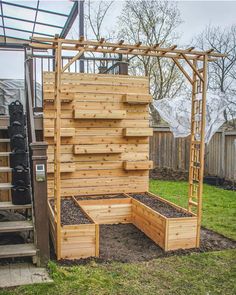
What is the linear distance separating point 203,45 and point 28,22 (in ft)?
30.3

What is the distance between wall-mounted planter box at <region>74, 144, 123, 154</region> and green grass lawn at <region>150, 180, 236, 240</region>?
1.80 m

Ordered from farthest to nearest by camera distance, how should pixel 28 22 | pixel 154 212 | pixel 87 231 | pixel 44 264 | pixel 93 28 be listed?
pixel 93 28, pixel 28 22, pixel 154 212, pixel 87 231, pixel 44 264

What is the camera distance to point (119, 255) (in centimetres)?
440

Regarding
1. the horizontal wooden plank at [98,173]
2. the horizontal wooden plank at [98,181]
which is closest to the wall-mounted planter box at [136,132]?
the horizontal wooden plank at [98,173]

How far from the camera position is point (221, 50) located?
14.4 m

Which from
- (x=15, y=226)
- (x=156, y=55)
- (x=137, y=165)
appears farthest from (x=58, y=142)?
(x=137, y=165)

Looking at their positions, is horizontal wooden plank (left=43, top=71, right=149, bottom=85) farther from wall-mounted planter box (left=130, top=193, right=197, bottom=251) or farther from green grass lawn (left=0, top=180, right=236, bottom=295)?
green grass lawn (left=0, top=180, right=236, bottom=295)

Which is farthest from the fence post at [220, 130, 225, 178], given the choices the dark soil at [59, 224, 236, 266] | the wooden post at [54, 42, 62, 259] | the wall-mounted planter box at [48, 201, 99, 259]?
the wooden post at [54, 42, 62, 259]

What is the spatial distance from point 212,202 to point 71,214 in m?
3.57

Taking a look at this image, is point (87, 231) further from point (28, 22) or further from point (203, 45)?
point (203, 45)

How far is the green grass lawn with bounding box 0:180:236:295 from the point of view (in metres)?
3.40

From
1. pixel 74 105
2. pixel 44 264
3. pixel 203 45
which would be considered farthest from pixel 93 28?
pixel 44 264

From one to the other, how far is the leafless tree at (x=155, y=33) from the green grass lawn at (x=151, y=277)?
10266mm

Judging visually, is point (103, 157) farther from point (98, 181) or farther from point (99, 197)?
point (99, 197)
